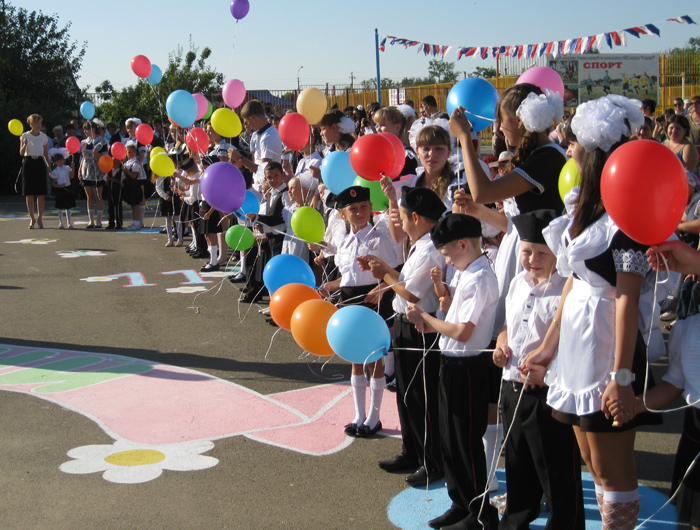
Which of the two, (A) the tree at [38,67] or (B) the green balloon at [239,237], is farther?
(A) the tree at [38,67]

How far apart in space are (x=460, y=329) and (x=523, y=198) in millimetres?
712

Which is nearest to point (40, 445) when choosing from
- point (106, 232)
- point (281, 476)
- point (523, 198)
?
point (281, 476)

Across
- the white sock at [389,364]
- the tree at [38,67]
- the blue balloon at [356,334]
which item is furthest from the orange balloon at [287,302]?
the tree at [38,67]

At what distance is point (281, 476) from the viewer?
3.89 m

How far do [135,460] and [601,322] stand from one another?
2.99m

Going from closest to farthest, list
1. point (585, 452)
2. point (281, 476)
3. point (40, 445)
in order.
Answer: point (585, 452), point (281, 476), point (40, 445)

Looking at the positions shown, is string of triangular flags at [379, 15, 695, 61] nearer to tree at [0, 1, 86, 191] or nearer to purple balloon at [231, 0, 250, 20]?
purple balloon at [231, 0, 250, 20]

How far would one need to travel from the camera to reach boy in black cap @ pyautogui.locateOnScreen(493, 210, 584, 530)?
275 centimetres

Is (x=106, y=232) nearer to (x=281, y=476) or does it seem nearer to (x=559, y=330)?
(x=281, y=476)

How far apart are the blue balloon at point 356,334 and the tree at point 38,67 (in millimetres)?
22828

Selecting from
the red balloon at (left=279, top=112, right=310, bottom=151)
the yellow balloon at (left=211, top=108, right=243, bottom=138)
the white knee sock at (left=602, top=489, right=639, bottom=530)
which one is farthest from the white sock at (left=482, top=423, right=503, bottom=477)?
the yellow balloon at (left=211, top=108, right=243, bottom=138)

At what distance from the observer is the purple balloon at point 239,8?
27.6 ft

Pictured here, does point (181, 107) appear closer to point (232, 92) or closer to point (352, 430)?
point (232, 92)

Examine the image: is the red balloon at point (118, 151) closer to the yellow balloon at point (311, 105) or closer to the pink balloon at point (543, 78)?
the yellow balloon at point (311, 105)
